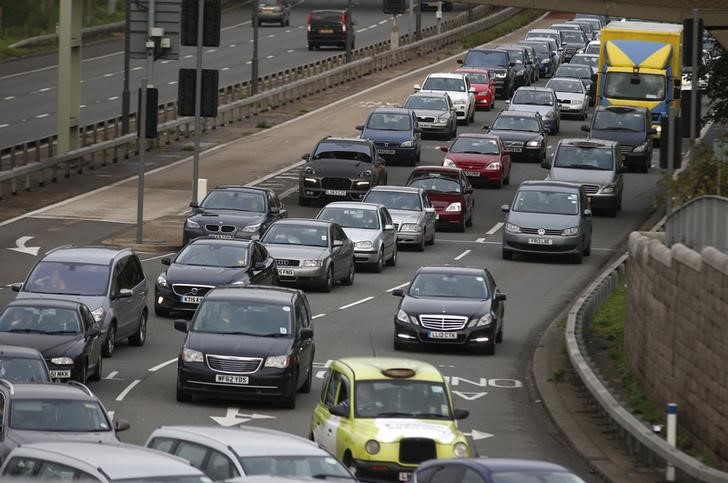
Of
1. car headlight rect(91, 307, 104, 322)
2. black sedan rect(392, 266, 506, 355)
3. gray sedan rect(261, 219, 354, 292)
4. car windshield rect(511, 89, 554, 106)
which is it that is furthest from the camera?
car windshield rect(511, 89, 554, 106)

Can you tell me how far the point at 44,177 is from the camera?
51219 mm

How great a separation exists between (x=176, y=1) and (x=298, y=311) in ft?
87.2

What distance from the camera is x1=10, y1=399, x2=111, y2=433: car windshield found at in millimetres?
19453

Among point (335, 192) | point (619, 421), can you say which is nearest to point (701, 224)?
point (619, 421)

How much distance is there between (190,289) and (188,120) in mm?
30779

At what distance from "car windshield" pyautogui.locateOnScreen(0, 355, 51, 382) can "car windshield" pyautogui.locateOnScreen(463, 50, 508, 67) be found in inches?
2151

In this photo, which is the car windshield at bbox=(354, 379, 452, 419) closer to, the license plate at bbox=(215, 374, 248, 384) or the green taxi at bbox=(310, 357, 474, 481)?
the green taxi at bbox=(310, 357, 474, 481)

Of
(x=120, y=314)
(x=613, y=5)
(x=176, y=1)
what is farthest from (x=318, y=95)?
(x=120, y=314)

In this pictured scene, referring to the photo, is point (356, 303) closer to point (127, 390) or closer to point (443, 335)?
point (443, 335)

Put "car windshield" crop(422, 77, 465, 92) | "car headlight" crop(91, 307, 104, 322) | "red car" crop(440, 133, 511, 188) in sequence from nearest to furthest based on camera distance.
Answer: "car headlight" crop(91, 307, 104, 322), "red car" crop(440, 133, 511, 188), "car windshield" crop(422, 77, 465, 92)

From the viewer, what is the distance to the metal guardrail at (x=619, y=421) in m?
19.2

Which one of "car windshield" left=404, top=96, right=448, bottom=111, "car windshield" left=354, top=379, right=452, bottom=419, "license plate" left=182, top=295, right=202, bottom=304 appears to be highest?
"car windshield" left=404, top=96, right=448, bottom=111

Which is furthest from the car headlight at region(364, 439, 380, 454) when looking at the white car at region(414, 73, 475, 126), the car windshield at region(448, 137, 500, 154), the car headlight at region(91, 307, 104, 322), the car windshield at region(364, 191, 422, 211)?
the white car at region(414, 73, 475, 126)

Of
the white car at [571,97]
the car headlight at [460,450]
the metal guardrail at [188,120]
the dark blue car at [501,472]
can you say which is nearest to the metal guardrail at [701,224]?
the car headlight at [460,450]
